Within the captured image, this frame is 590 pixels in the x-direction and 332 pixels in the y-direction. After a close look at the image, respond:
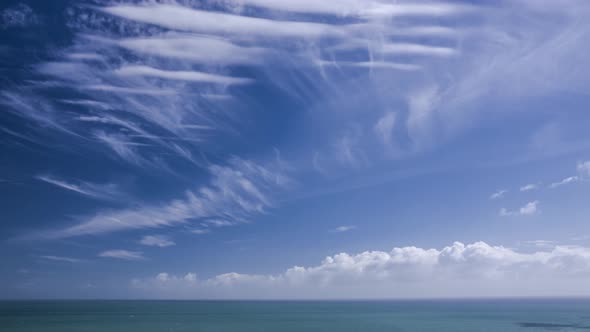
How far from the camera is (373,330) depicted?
63219 millimetres

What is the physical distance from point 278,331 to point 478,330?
32.5 metres

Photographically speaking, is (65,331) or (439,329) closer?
(65,331)

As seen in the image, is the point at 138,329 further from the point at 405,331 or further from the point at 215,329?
the point at 405,331

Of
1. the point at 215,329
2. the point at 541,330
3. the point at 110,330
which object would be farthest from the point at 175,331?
the point at 541,330

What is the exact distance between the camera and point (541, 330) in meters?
64.8

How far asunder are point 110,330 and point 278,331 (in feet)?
87.5

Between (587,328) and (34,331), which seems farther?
(587,328)

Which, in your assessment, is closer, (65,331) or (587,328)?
(65,331)

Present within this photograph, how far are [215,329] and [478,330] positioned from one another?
42836 millimetres

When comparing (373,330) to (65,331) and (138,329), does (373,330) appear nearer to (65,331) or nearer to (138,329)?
(138,329)

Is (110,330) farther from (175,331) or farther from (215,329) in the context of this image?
(215,329)

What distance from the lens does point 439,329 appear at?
6700 cm

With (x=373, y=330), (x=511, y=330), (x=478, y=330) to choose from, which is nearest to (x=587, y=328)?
(x=511, y=330)

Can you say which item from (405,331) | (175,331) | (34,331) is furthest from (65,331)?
(405,331)
